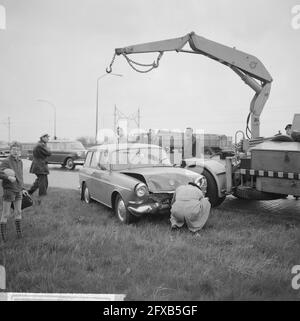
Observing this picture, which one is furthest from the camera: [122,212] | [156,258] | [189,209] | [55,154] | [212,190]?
[55,154]

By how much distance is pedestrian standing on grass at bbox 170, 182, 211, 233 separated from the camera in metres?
5.15

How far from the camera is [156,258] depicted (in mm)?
3957

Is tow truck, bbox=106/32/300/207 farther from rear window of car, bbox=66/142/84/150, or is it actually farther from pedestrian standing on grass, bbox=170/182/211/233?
rear window of car, bbox=66/142/84/150

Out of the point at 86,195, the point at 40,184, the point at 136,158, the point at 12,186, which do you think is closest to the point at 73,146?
the point at 40,184

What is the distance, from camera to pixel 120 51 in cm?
897

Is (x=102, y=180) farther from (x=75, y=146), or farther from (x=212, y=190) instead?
(x=75, y=146)

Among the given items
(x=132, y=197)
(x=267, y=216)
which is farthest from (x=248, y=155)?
(x=132, y=197)

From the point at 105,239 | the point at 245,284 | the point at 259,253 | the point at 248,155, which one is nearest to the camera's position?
the point at 245,284

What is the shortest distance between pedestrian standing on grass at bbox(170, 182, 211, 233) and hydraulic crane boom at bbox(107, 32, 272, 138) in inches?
152

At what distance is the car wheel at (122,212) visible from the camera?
5.59 m

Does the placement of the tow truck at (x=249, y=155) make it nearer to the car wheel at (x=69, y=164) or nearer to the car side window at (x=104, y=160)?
the car side window at (x=104, y=160)

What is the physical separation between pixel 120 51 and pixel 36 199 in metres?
4.42

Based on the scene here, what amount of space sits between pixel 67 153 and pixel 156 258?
15.0m
